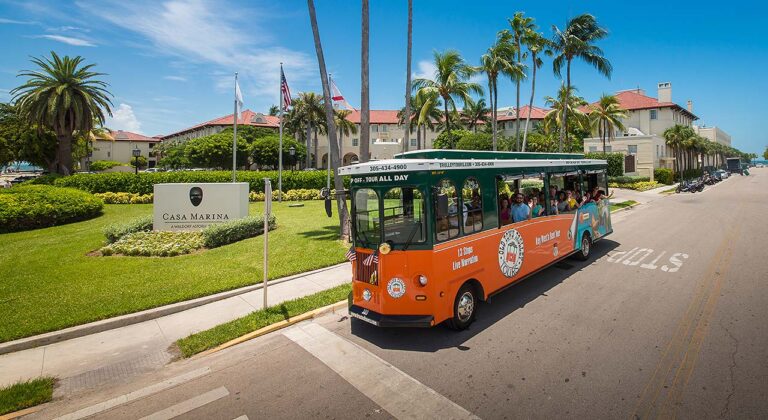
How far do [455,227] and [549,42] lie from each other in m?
24.4

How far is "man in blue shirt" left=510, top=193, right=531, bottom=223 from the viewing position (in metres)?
8.33

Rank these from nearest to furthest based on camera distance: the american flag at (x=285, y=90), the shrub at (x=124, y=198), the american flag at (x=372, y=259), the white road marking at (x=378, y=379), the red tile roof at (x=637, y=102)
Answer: the white road marking at (x=378, y=379), the american flag at (x=372, y=259), the american flag at (x=285, y=90), the shrub at (x=124, y=198), the red tile roof at (x=637, y=102)

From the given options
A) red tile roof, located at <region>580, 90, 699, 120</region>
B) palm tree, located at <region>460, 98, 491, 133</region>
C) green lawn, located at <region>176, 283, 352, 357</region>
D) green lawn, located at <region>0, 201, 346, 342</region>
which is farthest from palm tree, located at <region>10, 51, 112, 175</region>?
red tile roof, located at <region>580, 90, 699, 120</region>

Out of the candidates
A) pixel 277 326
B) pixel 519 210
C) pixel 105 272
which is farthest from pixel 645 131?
pixel 105 272

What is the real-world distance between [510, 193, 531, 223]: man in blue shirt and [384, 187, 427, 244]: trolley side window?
3.08 m

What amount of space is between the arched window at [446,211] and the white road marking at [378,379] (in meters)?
2.28

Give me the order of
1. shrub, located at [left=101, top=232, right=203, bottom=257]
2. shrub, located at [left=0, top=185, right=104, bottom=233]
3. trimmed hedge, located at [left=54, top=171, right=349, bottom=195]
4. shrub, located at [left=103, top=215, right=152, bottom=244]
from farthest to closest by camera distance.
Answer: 1. trimmed hedge, located at [left=54, top=171, right=349, bottom=195]
2. shrub, located at [left=0, top=185, right=104, bottom=233]
3. shrub, located at [left=103, top=215, right=152, bottom=244]
4. shrub, located at [left=101, top=232, right=203, bottom=257]

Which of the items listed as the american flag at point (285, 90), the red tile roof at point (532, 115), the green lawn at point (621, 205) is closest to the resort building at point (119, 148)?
the red tile roof at point (532, 115)

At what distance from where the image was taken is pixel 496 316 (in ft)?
24.5

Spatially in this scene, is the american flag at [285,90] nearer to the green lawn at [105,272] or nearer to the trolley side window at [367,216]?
the green lawn at [105,272]

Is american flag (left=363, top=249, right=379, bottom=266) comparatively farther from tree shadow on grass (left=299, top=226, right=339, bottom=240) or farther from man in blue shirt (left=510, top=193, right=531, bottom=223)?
tree shadow on grass (left=299, top=226, right=339, bottom=240)

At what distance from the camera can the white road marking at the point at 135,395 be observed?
194 inches

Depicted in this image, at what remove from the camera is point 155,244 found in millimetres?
13172

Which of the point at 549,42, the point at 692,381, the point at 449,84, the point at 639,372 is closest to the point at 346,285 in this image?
the point at 639,372
